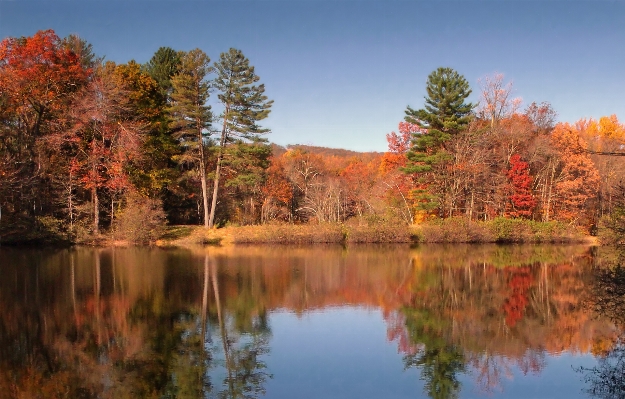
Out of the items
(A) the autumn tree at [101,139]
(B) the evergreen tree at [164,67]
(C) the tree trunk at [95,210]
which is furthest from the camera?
(B) the evergreen tree at [164,67]

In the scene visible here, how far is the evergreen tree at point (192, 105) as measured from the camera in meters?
32.4

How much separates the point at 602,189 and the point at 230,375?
38.1 meters

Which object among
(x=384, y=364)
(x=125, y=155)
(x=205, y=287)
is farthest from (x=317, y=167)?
(x=384, y=364)

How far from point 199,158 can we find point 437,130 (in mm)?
16671

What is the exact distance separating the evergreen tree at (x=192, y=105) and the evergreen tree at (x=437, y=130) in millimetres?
14303

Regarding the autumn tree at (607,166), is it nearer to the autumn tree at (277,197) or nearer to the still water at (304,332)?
the still water at (304,332)

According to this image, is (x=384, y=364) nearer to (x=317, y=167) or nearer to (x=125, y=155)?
(x=125, y=155)

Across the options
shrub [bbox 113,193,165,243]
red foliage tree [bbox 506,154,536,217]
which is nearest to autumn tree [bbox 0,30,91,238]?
shrub [bbox 113,193,165,243]

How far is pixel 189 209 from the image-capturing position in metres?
38.5

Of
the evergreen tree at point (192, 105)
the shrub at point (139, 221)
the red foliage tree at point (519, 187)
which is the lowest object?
the shrub at point (139, 221)

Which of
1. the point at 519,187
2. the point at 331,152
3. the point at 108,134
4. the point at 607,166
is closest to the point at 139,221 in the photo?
the point at 108,134

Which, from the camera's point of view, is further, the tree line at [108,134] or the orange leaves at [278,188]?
the orange leaves at [278,188]

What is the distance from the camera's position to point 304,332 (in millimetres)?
11625

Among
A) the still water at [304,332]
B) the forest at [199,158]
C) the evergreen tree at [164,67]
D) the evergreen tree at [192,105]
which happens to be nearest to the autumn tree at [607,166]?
the forest at [199,158]
